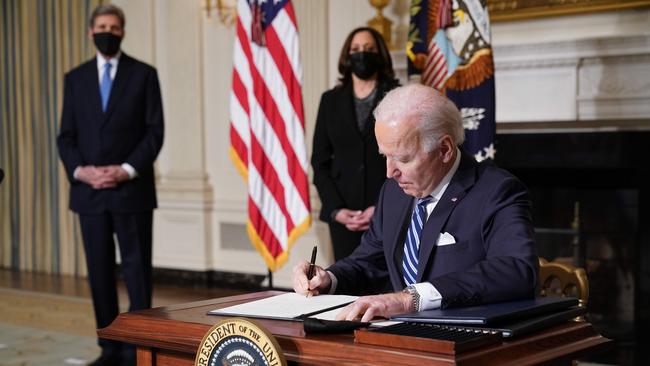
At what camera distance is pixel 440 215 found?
7.56 ft

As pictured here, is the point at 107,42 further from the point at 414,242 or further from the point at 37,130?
the point at 37,130

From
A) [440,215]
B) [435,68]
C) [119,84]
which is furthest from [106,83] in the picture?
[440,215]

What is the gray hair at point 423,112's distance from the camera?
7.17ft

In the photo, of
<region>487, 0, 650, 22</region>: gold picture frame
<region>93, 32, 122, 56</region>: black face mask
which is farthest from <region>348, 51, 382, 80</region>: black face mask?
<region>487, 0, 650, 22</region>: gold picture frame

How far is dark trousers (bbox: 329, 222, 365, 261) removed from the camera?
431cm

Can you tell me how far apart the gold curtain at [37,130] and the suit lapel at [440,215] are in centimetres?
655

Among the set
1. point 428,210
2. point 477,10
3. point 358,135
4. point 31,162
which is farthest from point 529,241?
point 31,162

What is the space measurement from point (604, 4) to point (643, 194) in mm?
1166

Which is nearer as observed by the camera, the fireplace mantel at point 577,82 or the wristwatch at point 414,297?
the wristwatch at point 414,297

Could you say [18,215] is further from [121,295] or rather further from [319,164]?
[319,164]

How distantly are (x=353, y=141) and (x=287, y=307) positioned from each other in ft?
7.71

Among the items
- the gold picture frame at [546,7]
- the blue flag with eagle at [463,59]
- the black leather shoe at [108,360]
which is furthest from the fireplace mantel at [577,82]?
the black leather shoe at [108,360]

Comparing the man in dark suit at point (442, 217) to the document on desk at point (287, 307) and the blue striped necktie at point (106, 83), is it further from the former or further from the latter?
the blue striped necktie at point (106, 83)

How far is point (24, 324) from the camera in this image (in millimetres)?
6098
